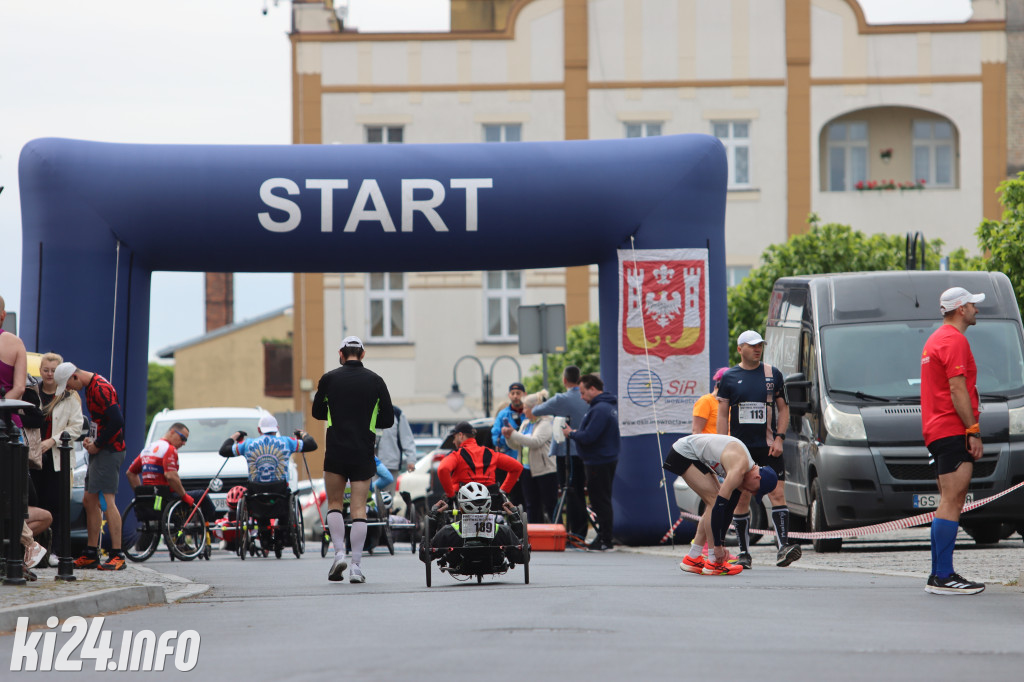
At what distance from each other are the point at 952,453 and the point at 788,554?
341cm

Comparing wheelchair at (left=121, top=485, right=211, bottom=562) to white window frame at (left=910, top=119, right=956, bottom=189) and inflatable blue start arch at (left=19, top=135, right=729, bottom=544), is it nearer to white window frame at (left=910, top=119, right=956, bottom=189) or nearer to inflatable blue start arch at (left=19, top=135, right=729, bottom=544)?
inflatable blue start arch at (left=19, top=135, right=729, bottom=544)

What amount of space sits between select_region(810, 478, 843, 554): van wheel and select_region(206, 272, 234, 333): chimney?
2711 inches

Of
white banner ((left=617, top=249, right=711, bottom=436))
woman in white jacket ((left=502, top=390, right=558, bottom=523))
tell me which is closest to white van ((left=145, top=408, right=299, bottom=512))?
woman in white jacket ((left=502, top=390, right=558, bottom=523))

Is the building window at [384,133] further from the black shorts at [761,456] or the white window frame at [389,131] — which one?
the black shorts at [761,456]

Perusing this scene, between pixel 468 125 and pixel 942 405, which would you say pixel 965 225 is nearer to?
pixel 468 125

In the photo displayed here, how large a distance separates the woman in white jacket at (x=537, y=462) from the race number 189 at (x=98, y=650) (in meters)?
9.66

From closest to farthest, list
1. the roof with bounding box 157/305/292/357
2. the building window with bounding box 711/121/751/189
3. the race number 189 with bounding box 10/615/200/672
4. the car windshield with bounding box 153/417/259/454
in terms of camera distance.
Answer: the race number 189 with bounding box 10/615/200/672
the car windshield with bounding box 153/417/259/454
the building window with bounding box 711/121/751/189
the roof with bounding box 157/305/292/357

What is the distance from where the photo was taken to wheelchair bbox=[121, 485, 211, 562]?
17.6 m

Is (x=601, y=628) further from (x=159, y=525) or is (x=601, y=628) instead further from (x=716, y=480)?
(x=159, y=525)

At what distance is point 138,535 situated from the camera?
58.0ft

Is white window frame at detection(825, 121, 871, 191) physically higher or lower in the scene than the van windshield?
higher

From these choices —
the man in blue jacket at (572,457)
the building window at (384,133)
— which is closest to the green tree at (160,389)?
the building window at (384,133)

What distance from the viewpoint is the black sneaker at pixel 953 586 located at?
10.5 meters

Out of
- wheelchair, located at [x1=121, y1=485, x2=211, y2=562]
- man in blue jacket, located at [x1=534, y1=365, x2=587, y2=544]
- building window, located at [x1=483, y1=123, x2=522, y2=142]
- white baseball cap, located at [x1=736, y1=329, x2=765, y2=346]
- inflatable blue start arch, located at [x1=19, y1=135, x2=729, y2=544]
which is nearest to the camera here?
white baseball cap, located at [x1=736, y1=329, x2=765, y2=346]
